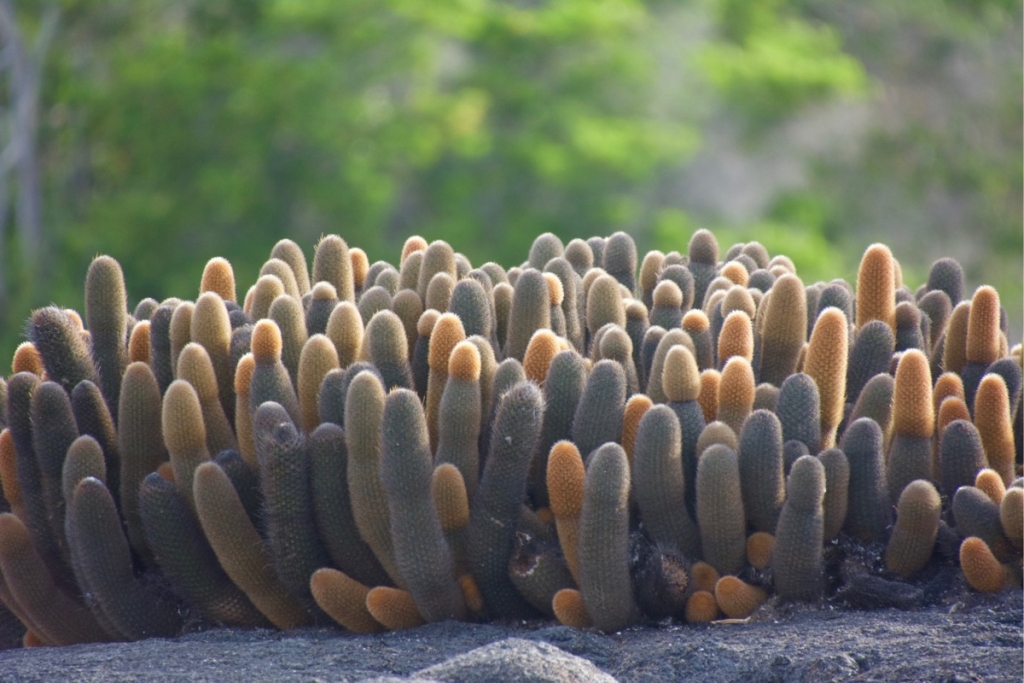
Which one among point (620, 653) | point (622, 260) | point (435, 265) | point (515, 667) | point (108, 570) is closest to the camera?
point (515, 667)

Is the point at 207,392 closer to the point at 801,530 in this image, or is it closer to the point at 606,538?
the point at 606,538

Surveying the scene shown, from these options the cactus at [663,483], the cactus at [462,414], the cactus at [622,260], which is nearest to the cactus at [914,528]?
the cactus at [663,483]

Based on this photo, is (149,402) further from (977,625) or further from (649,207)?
(649,207)

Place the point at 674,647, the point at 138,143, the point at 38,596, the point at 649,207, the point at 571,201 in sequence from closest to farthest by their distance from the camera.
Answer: the point at 674,647 → the point at 38,596 → the point at 138,143 → the point at 571,201 → the point at 649,207

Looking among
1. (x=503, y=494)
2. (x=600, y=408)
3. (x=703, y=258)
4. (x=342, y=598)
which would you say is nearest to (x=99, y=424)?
(x=342, y=598)

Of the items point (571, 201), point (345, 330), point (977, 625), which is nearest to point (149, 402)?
point (345, 330)

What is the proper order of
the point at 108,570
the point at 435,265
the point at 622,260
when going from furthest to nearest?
the point at 622,260 → the point at 435,265 → the point at 108,570
